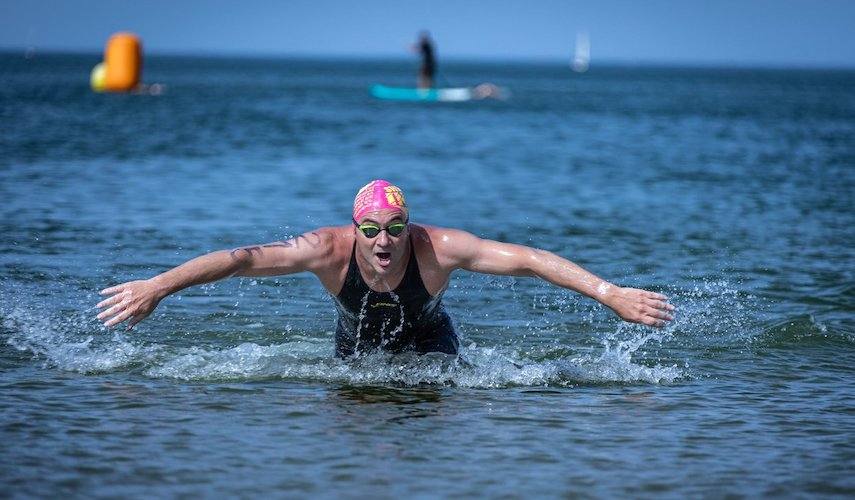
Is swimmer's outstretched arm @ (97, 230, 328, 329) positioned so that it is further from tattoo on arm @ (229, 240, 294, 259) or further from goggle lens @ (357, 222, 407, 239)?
goggle lens @ (357, 222, 407, 239)

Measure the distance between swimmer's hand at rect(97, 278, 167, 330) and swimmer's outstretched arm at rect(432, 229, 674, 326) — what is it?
6.42ft

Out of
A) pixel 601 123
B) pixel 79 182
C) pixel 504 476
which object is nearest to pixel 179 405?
pixel 504 476

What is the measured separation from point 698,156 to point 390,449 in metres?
29.1

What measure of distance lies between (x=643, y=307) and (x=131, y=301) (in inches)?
121

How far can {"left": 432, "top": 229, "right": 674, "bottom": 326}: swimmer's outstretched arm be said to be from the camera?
711 centimetres

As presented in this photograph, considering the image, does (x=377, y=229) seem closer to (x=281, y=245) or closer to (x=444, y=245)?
(x=444, y=245)

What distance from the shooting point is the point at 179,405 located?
7496mm

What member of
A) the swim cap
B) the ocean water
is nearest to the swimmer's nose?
the swim cap

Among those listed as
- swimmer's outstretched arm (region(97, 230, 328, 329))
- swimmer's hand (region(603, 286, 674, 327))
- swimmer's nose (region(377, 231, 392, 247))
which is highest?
swimmer's nose (region(377, 231, 392, 247))

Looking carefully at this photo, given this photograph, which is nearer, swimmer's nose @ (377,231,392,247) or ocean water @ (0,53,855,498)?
ocean water @ (0,53,855,498)

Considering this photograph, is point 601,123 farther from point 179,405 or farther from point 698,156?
point 179,405

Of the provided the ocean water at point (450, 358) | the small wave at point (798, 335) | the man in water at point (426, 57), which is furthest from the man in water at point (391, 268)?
the man in water at point (426, 57)

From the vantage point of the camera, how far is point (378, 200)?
7500mm

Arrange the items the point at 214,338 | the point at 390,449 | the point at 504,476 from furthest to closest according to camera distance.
→ the point at 214,338, the point at 390,449, the point at 504,476
